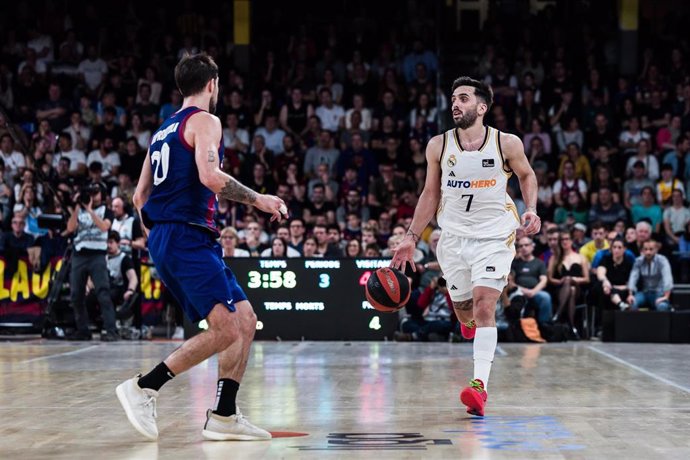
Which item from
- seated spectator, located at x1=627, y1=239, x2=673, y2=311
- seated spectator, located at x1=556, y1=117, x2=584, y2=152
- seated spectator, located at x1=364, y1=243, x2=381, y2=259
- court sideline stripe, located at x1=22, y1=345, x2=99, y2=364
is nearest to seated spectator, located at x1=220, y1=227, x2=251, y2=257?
seated spectator, located at x1=364, y1=243, x2=381, y2=259

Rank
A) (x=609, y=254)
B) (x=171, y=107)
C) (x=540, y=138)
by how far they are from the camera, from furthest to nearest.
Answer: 1. (x=171, y=107)
2. (x=540, y=138)
3. (x=609, y=254)

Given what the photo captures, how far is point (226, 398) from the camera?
641cm

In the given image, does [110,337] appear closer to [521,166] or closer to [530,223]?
[521,166]

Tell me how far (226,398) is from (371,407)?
1.76 m

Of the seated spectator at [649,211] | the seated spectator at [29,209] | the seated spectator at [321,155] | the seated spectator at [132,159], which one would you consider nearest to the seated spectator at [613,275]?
the seated spectator at [649,211]

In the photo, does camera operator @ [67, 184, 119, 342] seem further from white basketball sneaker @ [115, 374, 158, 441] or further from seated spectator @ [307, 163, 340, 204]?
white basketball sneaker @ [115, 374, 158, 441]

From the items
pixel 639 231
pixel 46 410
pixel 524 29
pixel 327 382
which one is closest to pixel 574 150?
pixel 639 231

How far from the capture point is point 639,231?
55.5ft

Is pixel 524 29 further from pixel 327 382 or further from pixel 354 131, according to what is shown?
pixel 327 382

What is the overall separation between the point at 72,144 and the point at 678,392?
1440cm

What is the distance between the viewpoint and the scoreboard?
1598 cm

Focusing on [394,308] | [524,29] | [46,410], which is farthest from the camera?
[524,29]

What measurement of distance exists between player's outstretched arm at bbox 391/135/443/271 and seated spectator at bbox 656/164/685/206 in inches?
435

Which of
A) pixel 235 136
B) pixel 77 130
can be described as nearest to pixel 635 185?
pixel 235 136
